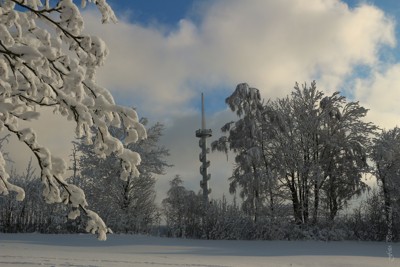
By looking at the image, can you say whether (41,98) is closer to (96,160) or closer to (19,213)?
(19,213)

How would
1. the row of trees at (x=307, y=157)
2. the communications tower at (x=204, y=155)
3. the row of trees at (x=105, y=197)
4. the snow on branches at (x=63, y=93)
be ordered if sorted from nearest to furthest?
the snow on branches at (x=63, y=93), the row of trees at (x=105, y=197), the row of trees at (x=307, y=157), the communications tower at (x=204, y=155)

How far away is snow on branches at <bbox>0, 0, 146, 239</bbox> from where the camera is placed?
4234mm

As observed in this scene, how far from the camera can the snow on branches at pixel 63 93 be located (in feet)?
13.9

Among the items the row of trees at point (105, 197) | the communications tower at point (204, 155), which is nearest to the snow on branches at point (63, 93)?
the row of trees at point (105, 197)

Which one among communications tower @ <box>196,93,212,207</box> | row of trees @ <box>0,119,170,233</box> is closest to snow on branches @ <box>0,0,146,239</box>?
row of trees @ <box>0,119,170,233</box>

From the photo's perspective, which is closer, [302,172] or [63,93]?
[63,93]

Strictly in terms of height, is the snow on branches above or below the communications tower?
below

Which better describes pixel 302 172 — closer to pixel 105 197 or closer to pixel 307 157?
pixel 307 157

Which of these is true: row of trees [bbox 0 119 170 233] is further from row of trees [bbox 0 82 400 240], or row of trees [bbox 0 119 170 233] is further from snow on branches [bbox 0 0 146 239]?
snow on branches [bbox 0 0 146 239]

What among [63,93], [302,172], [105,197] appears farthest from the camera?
[105,197]

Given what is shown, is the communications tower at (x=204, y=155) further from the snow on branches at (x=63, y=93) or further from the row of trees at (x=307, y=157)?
the snow on branches at (x=63, y=93)

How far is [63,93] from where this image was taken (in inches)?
171

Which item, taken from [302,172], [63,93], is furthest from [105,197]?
[63,93]

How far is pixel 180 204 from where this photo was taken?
19641mm
